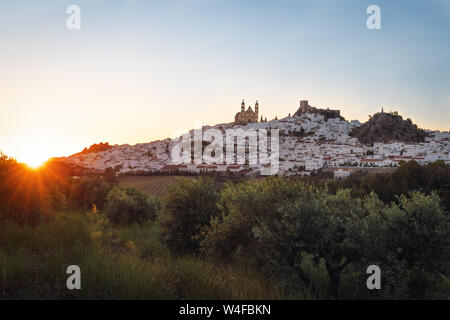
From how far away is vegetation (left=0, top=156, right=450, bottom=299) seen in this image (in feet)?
17.1

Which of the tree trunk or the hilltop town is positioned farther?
the hilltop town

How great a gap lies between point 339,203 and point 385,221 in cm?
136

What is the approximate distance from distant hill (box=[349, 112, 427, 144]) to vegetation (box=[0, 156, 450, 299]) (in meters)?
183

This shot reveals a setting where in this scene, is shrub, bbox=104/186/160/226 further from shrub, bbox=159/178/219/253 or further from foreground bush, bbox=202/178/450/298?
foreground bush, bbox=202/178/450/298

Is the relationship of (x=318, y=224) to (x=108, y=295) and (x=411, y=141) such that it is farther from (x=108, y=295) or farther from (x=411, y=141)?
(x=411, y=141)

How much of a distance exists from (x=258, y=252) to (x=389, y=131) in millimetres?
196187

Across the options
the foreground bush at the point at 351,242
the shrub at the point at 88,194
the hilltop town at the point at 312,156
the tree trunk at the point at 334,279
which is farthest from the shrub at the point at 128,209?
the hilltop town at the point at 312,156

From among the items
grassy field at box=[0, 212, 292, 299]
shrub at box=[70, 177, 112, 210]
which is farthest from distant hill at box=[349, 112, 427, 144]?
grassy field at box=[0, 212, 292, 299]

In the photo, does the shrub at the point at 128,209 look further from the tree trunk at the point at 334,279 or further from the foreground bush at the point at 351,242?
the tree trunk at the point at 334,279

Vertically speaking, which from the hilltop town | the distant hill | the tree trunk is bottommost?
the tree trunk

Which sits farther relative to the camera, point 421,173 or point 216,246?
point 421,173
